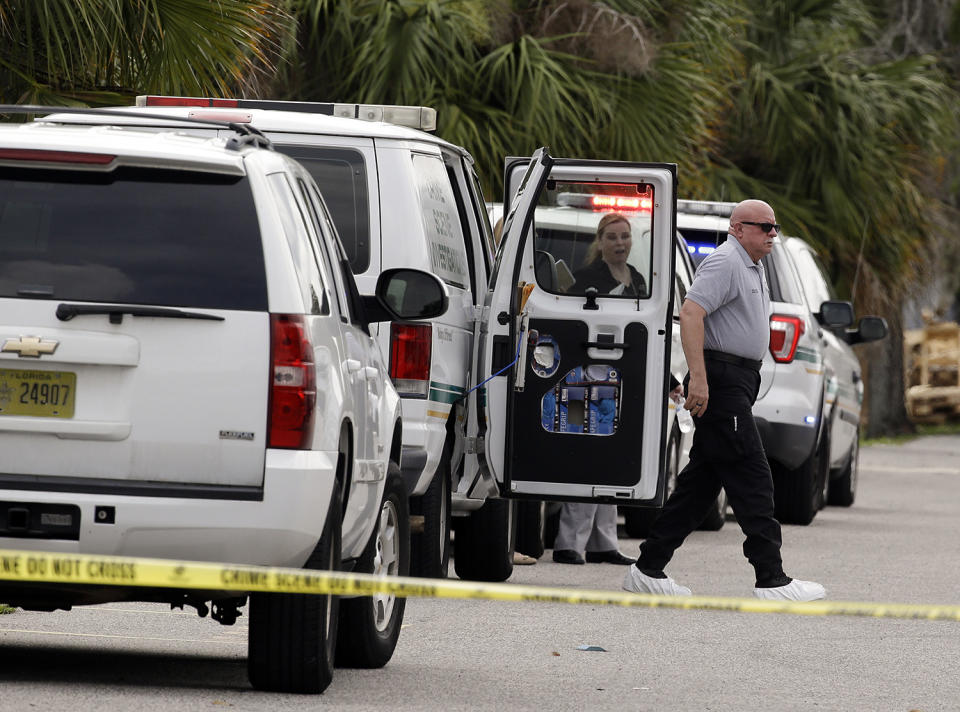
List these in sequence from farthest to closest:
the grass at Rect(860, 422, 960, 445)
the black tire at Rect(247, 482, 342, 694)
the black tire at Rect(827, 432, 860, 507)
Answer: the grass at Rect(860, 422, 960, 445), the black tire at Rect(827, 432, 860, 507), the black tire at Rect(247, 482, 342, 694)

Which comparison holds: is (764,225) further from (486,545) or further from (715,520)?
(715,520)

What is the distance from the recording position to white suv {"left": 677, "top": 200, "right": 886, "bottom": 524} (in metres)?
14.1

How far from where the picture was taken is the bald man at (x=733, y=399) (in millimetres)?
9516

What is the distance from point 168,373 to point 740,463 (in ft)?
13.5

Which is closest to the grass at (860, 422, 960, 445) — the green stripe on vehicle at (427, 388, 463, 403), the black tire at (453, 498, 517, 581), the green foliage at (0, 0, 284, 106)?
the green foliage at (0, 0, 284, 106)

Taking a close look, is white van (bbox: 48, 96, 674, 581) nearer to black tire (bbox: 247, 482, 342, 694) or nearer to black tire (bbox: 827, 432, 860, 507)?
black tire (bbox: 247, 482, 342, 694)

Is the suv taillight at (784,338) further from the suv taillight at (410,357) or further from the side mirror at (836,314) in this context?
the suv taillight at (410,357)

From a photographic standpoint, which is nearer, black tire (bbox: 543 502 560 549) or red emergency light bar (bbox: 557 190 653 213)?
red emergency light bar (bbox: 557 190 653 213)

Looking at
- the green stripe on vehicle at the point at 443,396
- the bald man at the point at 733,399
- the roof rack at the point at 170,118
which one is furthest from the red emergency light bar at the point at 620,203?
the roof rack at the point at 170,118

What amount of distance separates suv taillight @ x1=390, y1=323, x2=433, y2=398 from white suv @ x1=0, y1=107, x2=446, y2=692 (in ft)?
8.10

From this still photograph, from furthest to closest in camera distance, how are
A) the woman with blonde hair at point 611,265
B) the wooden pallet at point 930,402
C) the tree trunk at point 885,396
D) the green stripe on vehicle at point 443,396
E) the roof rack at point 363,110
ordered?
the wooden pallet at point 930,402 < the tree trunk at point 885,396 < the woman with blonde hair at point 611,265 < the roof rack at point 363,110 < the green stripe on vehicle at point 443,396

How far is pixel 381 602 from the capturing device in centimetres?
756

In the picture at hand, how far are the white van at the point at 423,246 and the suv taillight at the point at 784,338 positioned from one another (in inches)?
161

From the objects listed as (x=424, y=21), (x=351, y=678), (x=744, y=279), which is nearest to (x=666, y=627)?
(x=744, y=279)
